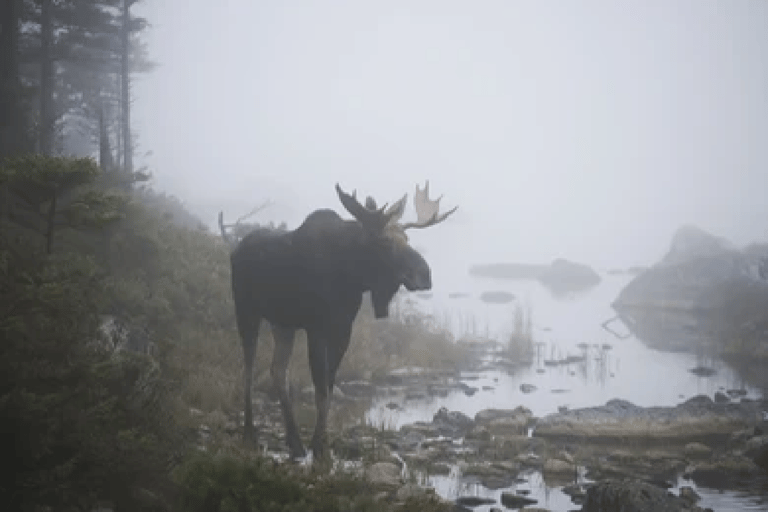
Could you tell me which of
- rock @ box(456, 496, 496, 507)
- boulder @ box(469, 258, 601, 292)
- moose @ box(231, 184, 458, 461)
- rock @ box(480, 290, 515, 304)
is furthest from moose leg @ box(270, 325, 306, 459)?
boulder @ box(469, 258, 601, 292)

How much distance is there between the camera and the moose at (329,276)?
6043 mm

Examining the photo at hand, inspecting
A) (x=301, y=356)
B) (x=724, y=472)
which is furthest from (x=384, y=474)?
(x=301, y=356)

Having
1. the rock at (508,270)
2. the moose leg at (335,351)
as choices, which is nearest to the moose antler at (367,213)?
the moose leg at (335,351)

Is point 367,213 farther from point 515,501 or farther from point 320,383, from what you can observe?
point 515,501

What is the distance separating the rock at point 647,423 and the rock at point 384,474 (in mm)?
3136

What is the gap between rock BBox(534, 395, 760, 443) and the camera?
8109 millimetres

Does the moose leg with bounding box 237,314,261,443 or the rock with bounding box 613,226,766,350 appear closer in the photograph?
the moose leg with bounding box 237,314,261,443

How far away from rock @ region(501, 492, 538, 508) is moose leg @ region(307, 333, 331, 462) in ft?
6.00

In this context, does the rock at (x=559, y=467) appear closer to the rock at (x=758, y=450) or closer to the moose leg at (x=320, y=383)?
the rock at (x=758, y=450)

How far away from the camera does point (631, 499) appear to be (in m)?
4.61

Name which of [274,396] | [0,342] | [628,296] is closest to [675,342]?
[628,296]

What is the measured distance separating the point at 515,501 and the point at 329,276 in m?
2.86

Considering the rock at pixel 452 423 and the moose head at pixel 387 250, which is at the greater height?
the moose head at pixel 387 250

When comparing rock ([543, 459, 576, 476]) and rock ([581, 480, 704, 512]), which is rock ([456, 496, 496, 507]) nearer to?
rock ([581, 480, 704, 512])
